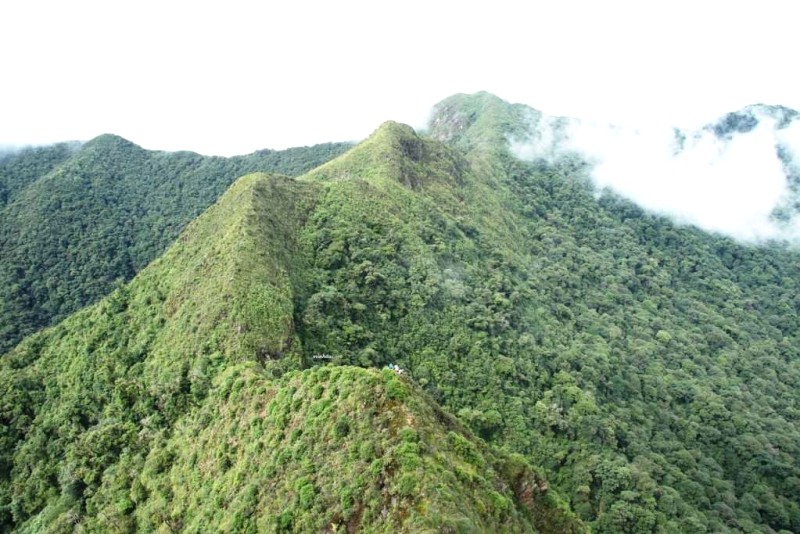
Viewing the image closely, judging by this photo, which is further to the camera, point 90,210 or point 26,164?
point 26,164

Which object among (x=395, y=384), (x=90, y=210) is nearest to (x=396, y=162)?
(x=395, y=384)

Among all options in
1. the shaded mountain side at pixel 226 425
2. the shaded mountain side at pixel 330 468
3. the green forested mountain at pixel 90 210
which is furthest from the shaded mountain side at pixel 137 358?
the green forested mountain at pixel 90 210

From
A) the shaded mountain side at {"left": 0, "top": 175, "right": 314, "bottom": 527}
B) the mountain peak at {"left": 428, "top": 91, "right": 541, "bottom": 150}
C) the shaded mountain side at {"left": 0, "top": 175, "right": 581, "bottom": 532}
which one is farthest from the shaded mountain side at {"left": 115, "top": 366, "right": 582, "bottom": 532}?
the mountain peak at {"left": 428, "top": 91, "right": 541, "bottom": 150}

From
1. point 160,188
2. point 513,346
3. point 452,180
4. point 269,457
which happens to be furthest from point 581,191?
point 269,457

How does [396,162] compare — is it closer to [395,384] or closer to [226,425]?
[226,425]

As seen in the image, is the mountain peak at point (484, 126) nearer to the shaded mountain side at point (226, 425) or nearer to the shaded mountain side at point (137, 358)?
the shaded mountain side at point (226, 425)

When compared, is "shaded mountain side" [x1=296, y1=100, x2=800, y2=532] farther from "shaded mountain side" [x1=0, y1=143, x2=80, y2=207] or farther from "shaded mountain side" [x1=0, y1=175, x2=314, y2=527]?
"shaded mountain side" [x1=0, y1=143, x2=80, y2=207]

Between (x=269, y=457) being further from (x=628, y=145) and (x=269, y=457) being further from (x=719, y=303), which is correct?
(x=628, y=145)

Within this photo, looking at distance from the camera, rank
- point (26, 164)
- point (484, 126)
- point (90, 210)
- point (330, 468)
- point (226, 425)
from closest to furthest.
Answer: point (330, 468), point (226, 425), point (90, 210), point (26, 164), point (484, 126)
